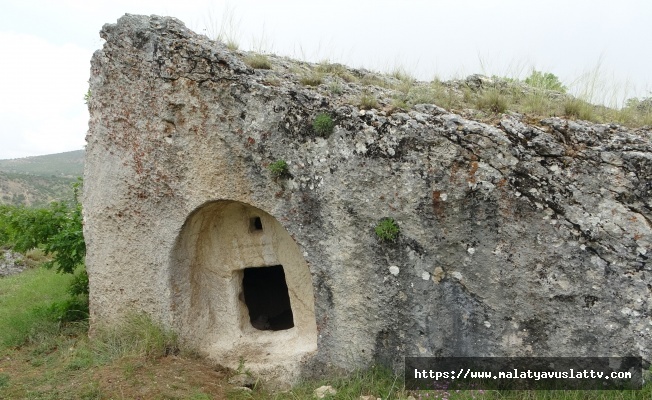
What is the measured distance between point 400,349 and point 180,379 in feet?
8.15

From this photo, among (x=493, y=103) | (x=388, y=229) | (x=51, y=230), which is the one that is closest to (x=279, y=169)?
(x=388, y=229)

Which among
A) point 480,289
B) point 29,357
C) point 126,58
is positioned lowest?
point 29,357

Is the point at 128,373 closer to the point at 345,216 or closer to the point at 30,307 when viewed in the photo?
the point at 345,216

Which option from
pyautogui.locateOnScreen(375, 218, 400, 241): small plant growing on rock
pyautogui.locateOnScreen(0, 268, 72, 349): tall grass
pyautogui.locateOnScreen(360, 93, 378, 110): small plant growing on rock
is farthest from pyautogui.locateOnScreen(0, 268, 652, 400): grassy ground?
pyautogui.locateOnScreen(360, 93, 378, 110): small plant growing on rock

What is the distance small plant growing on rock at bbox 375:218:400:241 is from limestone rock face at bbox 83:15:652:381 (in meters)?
0.06

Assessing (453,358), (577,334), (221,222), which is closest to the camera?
(577,334)

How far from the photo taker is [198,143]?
588 centimetres

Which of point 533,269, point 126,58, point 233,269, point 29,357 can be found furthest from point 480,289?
point 29,357

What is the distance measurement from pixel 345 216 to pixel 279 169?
2.94 feet

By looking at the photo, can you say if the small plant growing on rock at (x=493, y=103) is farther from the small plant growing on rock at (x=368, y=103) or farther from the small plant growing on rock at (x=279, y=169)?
the small plant growing on rock at (x=279, y=169)

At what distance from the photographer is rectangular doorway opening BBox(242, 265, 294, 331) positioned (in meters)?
8.18

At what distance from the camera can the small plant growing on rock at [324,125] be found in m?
5.41

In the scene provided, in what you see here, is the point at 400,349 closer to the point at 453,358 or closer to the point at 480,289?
the point at 453,358

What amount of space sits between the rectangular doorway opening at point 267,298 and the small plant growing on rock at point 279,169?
290 centimetres
